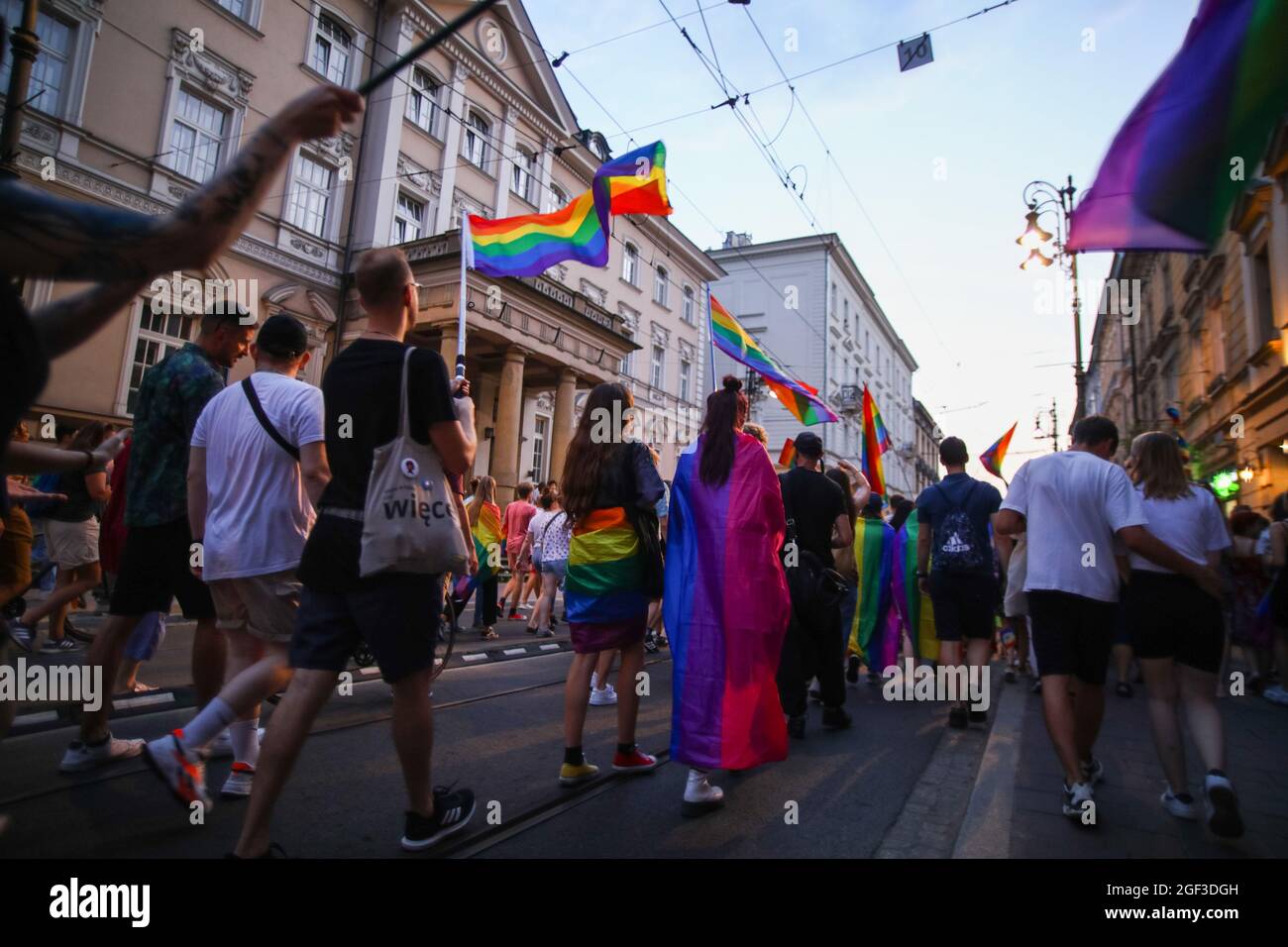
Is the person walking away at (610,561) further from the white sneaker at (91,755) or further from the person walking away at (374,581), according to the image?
the white sneaker at (91,755)

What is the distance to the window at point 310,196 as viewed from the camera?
Answer: 17.4m

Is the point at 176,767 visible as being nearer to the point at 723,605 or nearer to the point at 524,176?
the point at 723,605

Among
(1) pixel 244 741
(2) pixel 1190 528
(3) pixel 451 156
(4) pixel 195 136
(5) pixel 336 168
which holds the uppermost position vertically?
(3) pixel 451 156

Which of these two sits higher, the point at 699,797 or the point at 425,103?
the point at 425,103

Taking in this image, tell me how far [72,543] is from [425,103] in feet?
60.3

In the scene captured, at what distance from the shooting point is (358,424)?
2.38m

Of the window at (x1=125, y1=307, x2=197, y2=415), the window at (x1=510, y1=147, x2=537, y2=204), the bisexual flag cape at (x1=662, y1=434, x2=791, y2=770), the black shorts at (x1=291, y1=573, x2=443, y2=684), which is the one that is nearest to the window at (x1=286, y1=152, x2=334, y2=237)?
the window at (x1=125, y1=307, x2=197, y2=415)

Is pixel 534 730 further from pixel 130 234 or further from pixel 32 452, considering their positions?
pixel 130 234

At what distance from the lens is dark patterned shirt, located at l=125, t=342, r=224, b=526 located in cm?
333

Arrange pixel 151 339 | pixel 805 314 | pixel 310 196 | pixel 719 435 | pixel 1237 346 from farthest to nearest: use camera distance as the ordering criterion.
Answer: pixel 805 314
pixel 310 196
pixel 1237 346
pixel 151 339
pixel 719 435

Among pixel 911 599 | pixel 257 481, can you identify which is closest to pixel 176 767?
pixel 257 481

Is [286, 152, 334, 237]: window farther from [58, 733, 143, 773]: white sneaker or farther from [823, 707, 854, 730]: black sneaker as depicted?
[823, 707, 854, 730]: black sneaker

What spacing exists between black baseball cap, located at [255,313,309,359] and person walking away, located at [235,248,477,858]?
2.74 ft
